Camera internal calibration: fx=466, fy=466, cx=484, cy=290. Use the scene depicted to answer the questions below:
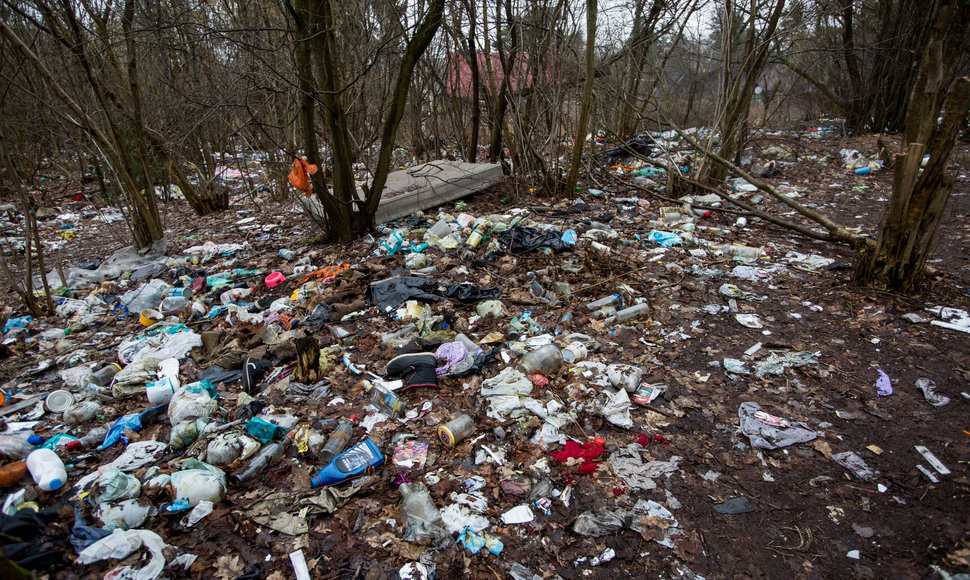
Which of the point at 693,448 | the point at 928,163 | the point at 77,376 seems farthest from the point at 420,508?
the point at 928,163

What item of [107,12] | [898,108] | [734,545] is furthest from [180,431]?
[898,108]

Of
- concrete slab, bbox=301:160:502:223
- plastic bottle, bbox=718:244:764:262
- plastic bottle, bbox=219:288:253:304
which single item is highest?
concrete slab, bbox=301:160:502:223

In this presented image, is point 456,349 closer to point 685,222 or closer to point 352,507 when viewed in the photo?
point 352,507

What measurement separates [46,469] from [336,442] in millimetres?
1329

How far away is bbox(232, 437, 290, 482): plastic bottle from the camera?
219cm

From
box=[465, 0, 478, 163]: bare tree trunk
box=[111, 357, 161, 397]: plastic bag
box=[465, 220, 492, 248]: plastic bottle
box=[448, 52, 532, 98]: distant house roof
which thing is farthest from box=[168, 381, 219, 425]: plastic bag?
box=[465, 0, 478, 163]: bare tree trunk

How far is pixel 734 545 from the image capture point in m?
1.81

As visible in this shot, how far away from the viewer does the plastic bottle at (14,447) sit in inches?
92.1

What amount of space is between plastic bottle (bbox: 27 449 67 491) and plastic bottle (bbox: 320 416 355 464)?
1189 millimetres

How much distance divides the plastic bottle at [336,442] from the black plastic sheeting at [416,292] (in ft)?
4.49

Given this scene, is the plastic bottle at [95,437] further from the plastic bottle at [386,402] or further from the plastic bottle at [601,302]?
the plastic bottle at [601,302]

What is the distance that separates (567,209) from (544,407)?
391 cm

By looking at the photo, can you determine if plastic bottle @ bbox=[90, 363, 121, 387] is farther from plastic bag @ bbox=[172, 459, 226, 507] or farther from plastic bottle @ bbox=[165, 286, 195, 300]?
plastic bag @ bbox=[172, 459, 226, 507]

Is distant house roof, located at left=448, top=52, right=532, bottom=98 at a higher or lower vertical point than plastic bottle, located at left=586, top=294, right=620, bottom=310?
higher
